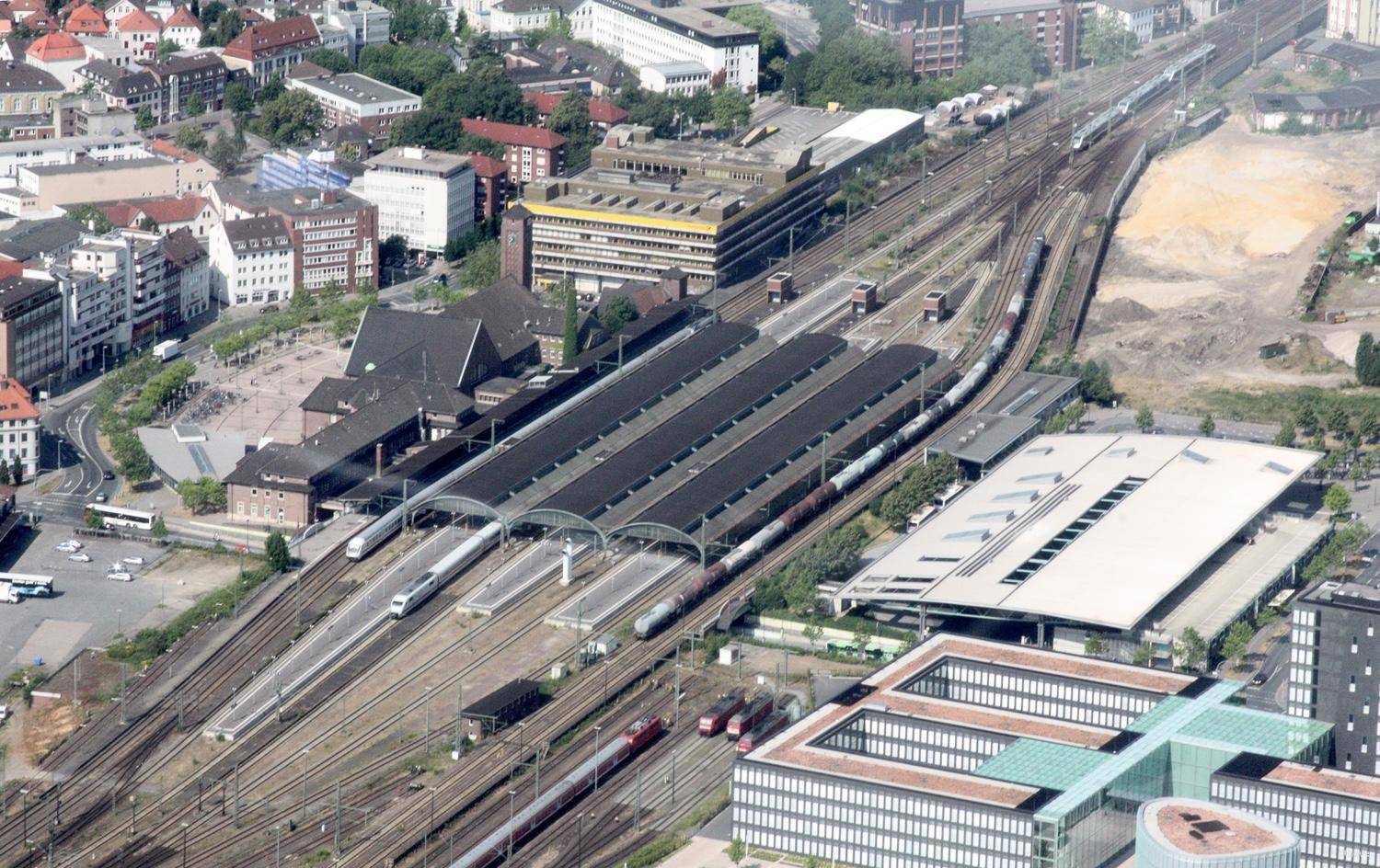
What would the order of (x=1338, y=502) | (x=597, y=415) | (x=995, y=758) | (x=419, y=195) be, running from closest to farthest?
(x=995, y=758) → (x=1338, y=502) → (x=597, y=415) → (x=419, y=195)

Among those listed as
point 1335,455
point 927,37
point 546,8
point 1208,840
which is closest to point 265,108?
point 546,8

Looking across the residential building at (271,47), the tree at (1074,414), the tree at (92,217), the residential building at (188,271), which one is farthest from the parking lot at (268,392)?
the residential building at (271,47)

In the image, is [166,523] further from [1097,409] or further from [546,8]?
[546,8]

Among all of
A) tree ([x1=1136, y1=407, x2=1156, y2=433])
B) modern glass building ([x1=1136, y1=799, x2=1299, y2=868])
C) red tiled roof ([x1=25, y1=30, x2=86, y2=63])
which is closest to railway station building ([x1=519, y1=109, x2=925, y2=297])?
tree ([x1=1136, y1=407, x2=1156, y2=433])

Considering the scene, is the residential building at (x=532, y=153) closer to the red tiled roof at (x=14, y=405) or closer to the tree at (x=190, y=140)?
the tree at (x=190, y=140)

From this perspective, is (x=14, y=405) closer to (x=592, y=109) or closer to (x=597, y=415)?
(x=597, y=415)

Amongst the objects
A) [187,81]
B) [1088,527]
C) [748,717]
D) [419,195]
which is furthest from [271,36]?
[748,717]
